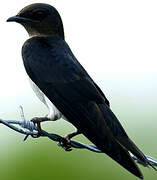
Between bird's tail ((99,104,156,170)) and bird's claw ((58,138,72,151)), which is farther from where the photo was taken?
bird's claw ((58,138,72,151))

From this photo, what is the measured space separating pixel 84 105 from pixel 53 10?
93 centimetres

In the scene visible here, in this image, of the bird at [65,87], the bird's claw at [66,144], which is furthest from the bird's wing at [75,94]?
the bird's claw at [66,144]

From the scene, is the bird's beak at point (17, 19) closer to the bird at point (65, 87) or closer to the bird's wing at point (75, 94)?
the bird at point (65, 87)

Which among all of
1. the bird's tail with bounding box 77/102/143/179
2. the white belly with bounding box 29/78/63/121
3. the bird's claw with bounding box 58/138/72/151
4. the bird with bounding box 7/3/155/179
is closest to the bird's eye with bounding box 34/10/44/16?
the bird with bounding box 7/3/155/179

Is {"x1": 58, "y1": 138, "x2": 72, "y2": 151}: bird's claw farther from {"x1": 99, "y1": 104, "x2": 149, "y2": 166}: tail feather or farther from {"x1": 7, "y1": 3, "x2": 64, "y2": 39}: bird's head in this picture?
{"x1": 7, "y1": 3, "x2": 64, "y2": 39}: bird's head

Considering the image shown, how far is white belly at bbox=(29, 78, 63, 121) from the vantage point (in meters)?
6.33

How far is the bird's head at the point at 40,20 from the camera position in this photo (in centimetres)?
666

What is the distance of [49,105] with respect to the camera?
642 centimetres

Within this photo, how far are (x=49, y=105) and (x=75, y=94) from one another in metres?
0.23

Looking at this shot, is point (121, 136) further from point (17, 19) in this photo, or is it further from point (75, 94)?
point (17, 19)

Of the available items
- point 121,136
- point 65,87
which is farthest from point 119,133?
point 65,87

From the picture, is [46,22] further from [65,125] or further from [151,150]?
[151,150]

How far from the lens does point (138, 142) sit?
896 centimetres

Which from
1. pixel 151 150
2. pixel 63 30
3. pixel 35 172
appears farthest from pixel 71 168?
pixel 63 30
